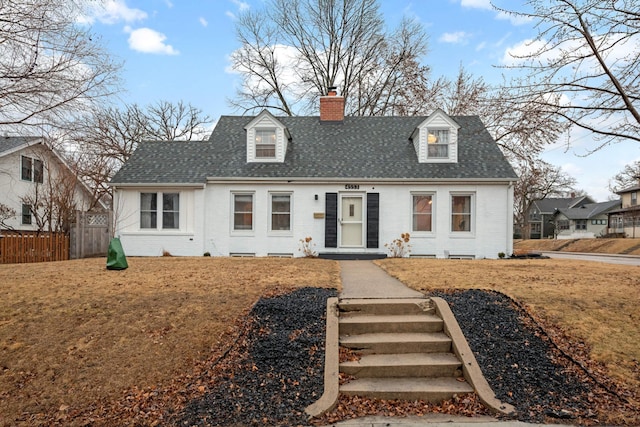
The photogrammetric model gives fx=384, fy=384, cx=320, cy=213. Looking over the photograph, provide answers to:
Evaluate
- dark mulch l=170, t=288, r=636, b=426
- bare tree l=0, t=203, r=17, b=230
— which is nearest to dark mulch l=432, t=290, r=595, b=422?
dark mulch l=170, t=288, r=636, b=426

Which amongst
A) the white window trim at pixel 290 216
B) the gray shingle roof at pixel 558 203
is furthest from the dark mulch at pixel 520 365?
the gray shingle roof at pixel 558 203

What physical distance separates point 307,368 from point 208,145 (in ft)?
42.6

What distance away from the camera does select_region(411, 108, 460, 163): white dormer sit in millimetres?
14320

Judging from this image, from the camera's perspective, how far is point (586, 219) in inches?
2115

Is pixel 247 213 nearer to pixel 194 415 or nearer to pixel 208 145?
pixel 208 145

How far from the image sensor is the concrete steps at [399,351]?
4207mm

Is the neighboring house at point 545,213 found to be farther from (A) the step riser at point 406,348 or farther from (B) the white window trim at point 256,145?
(A) the step riser at point 406,348

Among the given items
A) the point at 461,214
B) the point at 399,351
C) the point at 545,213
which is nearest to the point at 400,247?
the point at 461,214

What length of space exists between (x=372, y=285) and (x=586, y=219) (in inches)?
2317

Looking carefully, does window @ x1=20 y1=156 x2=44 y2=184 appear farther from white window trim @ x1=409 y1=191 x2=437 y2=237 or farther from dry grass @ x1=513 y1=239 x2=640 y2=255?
dry grass @ x1=513 y1=239 x2=640 y2=255

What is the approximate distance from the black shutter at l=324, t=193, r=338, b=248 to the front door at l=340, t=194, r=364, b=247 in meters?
0.28

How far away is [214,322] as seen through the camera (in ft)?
18.1

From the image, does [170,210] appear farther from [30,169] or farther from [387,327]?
[30,169]

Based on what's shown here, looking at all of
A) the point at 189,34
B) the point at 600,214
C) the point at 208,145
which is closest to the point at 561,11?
the point at 189,34
